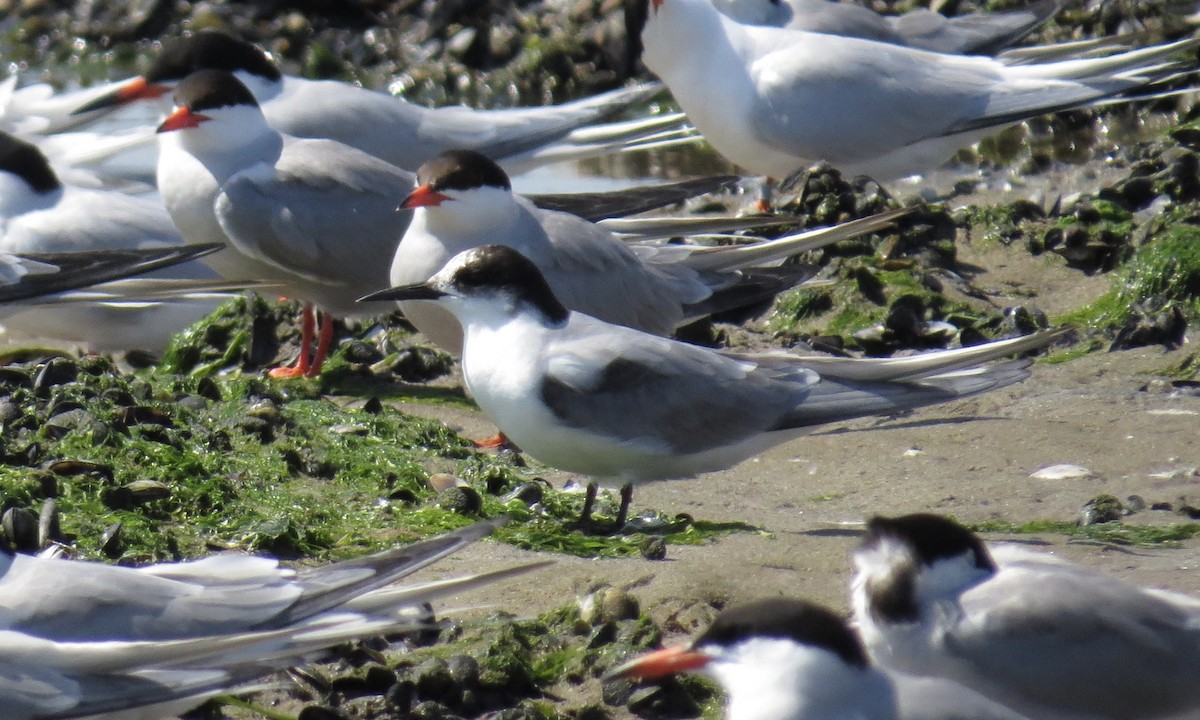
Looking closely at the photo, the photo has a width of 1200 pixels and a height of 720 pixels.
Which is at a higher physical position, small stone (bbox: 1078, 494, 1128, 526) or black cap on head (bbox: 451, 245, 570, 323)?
black cap on head (bbox: 451, 245, 570, 323)

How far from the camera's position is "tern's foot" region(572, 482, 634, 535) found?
160 inches

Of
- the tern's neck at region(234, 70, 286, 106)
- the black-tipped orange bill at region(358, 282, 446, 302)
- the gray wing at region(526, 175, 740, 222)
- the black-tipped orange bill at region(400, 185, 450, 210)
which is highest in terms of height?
the tern's neck at region(234, 70, 286, 106)

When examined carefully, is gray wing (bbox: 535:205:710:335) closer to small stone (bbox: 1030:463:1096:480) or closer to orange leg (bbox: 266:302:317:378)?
orange leg (bbox: 266:302:317:378)

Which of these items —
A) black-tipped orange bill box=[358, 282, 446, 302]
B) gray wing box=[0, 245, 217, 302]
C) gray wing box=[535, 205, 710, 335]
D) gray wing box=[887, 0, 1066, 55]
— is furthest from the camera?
gray wing box=[887, 0, 1066, 55]

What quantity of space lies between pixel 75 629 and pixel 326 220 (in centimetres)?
329

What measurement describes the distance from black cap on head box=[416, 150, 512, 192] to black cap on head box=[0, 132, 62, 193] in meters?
2.20

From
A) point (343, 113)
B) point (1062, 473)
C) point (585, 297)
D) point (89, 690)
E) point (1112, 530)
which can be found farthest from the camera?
point (343, 113)

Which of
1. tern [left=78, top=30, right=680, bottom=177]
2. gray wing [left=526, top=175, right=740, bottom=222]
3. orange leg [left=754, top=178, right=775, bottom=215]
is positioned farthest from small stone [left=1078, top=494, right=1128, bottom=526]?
tern [left=78, top=30, right=680, bottom=177]

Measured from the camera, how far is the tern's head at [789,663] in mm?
2396

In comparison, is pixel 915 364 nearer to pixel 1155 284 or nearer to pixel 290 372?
pixel 1155 284

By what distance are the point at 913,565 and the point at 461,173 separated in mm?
2615

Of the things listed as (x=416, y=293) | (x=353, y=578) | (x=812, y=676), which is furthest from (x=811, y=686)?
(x=416, y=293)

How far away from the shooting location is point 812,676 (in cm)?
240

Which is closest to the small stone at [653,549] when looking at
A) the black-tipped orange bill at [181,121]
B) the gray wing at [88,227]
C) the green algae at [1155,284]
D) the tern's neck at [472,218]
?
the tern's neck at [472,218]
